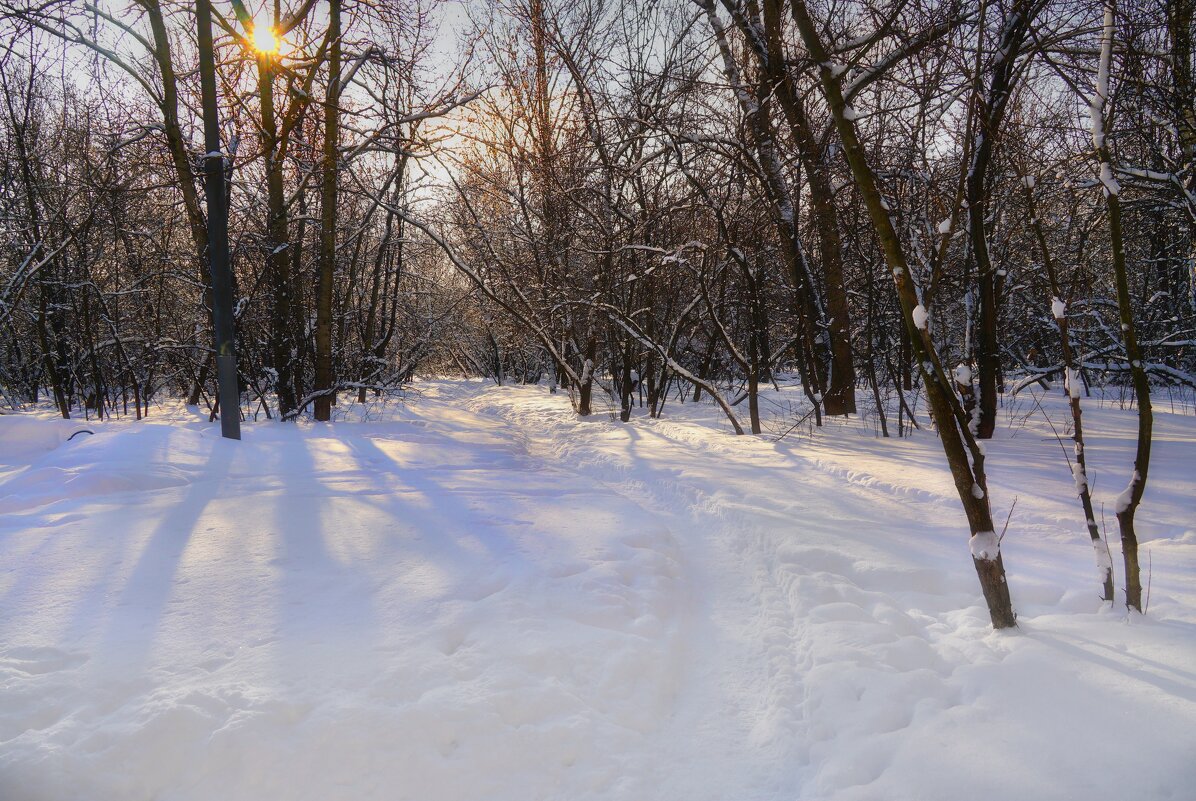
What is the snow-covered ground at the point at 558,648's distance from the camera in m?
2.06

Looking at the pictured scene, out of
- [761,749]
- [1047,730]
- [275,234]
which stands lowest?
[761,749]

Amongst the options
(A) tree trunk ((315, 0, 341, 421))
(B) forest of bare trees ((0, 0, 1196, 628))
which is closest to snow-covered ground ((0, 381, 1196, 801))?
(B) forest of bare trees ((0, 0, 1196, 628))

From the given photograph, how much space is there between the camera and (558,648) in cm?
280

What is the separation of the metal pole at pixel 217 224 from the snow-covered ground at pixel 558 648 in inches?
67.4

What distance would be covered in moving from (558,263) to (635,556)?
398 inches

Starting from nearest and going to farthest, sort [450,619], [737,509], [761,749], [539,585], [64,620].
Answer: [761,749] < [64,620] < [450,619] < [539,585] < [737,509]

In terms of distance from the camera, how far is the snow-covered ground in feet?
6.75

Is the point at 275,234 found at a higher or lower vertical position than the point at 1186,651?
higher

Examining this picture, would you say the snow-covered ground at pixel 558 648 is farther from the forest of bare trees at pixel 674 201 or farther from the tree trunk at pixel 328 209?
the tree trunk at pixel 328 209

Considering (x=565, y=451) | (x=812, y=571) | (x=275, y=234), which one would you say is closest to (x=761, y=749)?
(x=812, y=571)

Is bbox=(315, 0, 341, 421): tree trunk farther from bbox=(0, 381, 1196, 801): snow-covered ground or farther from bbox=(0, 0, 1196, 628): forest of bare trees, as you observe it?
bbox=(0, 381, 1196, 801): snow-covered ground

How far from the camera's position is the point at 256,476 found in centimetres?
546

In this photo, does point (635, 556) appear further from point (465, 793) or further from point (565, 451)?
point (565, 451)

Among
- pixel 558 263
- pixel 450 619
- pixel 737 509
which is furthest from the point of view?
pixel 558 263
